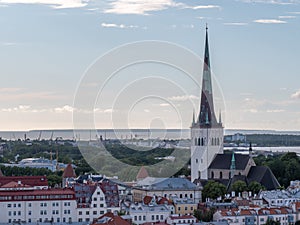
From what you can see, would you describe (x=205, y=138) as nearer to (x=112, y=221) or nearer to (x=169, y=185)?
(x=169, y=185)

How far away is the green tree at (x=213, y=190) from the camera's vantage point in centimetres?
5956

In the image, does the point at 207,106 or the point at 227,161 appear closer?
the point at 227,161

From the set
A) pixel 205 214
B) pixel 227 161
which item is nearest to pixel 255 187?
pixel 227 161

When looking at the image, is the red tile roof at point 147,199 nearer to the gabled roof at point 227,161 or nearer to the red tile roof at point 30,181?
the red tile roof at point 30,181

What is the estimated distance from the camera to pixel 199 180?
221 feet

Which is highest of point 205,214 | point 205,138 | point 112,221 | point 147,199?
point 205,138

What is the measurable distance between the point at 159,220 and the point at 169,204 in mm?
4172

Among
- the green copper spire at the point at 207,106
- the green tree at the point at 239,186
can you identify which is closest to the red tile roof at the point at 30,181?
the green tree at the point at 239,186

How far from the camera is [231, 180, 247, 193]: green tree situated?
6146cm

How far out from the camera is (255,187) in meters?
61.1

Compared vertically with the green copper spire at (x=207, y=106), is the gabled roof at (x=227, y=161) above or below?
below

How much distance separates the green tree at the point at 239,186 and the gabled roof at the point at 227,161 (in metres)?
4.92

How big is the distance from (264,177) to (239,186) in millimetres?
3117

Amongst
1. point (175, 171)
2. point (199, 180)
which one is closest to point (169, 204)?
point (199, 180)
